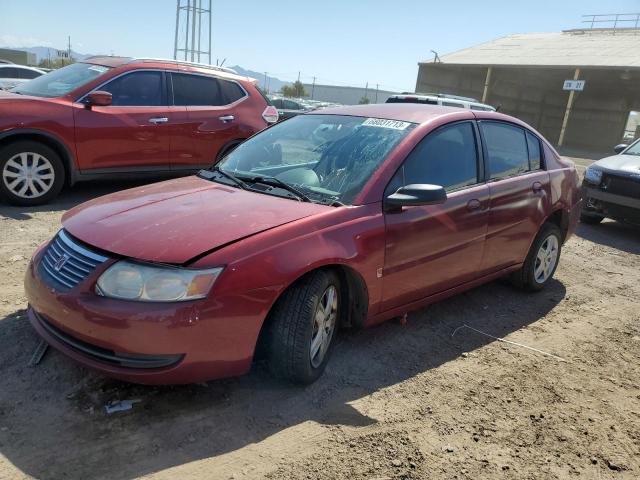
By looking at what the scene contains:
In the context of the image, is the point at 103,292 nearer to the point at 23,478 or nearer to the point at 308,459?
the point at 23,478

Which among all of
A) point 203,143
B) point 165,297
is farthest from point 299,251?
point 203,143

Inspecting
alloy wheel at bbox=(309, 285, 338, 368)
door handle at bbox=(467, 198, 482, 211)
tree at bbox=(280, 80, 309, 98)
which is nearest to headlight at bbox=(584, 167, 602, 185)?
door handle at bbox=(467, 198, 482, 211)

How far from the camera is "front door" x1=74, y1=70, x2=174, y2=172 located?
6422 millimetres

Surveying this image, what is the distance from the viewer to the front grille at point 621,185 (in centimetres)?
762

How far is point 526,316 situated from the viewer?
4.61m

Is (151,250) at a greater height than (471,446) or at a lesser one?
greater

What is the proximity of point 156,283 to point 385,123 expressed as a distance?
6.79 ft

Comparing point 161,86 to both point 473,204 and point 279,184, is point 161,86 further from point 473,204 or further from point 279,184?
point 473,204

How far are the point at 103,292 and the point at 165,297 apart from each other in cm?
31

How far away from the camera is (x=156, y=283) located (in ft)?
8.47

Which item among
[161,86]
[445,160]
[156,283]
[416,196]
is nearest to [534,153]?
[445,160]

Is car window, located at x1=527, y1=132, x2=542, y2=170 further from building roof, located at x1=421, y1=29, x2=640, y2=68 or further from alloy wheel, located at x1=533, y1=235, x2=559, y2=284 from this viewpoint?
building roof, located at x1=421, y1=29, x2=640, y2=68

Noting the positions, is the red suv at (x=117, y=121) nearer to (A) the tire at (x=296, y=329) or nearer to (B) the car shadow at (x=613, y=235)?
(A) the tire at (x=296, y=329)

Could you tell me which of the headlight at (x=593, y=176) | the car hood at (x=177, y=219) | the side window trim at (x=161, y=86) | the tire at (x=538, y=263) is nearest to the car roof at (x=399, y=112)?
the car hood at (x=177, y=219)
